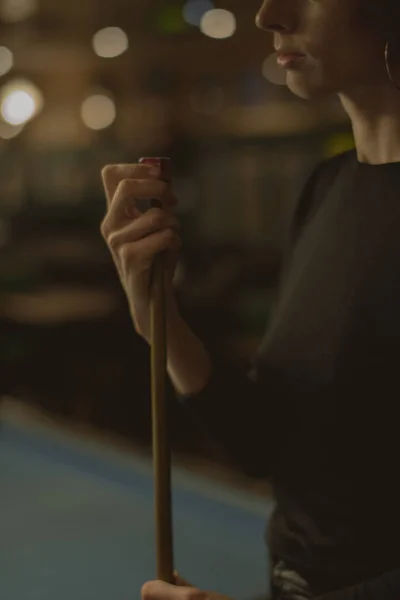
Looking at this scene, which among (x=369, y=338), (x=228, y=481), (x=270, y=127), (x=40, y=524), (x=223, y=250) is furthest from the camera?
(x=223, y=250)

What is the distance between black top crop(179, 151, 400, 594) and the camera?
76 cm

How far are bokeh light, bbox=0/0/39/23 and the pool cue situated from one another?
3395mm

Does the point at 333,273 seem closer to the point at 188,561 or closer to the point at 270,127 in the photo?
the point at 188,561

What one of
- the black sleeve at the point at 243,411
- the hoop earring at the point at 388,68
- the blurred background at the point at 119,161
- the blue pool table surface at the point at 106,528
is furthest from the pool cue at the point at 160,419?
the blurred background at the point at 119,161

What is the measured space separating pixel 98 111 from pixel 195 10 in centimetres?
74

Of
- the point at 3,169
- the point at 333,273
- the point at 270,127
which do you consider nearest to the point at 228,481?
the point at 270,127

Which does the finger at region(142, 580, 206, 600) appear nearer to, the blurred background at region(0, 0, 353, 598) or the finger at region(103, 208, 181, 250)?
the finger at region(103, 208, 181, 250)

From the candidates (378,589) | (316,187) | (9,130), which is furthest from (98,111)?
(378,589)

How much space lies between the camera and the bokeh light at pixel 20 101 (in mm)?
3818

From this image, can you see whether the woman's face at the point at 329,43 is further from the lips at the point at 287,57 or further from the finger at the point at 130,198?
the finger at the point at 130,198

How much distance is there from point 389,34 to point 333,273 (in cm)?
23

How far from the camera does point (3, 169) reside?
13.4 ft

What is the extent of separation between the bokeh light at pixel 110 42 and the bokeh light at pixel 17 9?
32cm

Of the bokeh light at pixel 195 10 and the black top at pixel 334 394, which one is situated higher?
the bokeh light at pixel 195 10
